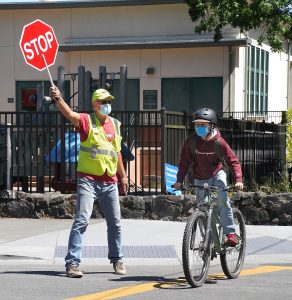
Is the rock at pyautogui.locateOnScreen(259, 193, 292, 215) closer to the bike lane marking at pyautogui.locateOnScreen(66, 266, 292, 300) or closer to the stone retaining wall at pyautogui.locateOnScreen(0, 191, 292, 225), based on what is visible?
the stone retaining wall at pyautogui.locateOnScreen(0, 191, 292, 225)

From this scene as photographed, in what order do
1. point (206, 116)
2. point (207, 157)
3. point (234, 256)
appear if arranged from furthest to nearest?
1. point (234, 256)
2. point (207, 157)
3. point (206, 116)

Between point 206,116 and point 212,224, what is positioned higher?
point 206,116

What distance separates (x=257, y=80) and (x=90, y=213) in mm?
22796

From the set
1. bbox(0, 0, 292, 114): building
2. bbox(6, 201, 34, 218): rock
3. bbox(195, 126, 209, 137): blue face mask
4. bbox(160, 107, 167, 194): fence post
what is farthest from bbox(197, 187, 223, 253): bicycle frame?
bbox(0, 0, 292, 114): building

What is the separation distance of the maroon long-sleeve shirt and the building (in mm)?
18523

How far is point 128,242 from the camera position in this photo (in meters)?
11.4

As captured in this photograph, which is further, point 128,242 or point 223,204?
point 128,242

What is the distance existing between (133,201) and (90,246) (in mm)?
2564

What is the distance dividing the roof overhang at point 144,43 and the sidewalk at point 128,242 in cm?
1448

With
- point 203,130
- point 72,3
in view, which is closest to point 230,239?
point 203,130

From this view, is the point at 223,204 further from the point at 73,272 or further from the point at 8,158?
the point at 8,158

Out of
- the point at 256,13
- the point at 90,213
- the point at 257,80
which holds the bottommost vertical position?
the point at 90,213

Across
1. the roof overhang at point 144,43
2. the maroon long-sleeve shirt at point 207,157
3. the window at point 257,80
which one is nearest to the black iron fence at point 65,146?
the maroon long-sleeve shirt at point 207,157

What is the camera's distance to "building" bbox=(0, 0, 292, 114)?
27953mm
